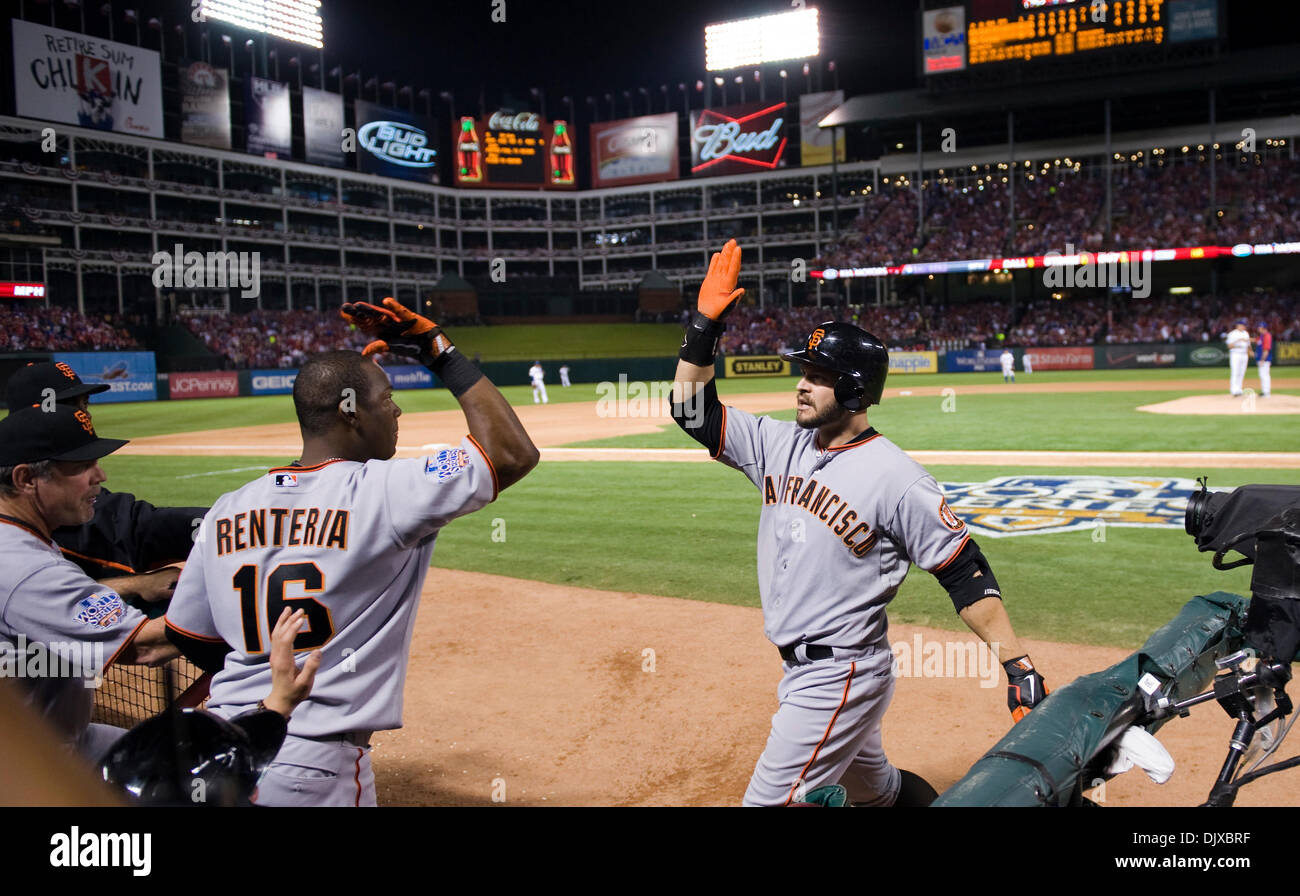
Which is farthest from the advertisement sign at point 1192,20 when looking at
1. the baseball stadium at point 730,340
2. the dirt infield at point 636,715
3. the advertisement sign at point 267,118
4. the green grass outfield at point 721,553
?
the advertisement sign at point 267,118

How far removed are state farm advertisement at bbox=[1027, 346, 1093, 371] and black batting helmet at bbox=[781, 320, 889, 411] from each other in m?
48.3

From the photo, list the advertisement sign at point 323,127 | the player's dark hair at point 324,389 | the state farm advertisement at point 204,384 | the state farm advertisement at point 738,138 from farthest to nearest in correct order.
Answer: the state farm advertisement at point 738,138 → the advertisement sign at point 323,127 → the state farm advertisement at point 204,384 → the player's dark hair at point 324,389

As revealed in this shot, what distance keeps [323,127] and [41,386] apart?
75.4 meters

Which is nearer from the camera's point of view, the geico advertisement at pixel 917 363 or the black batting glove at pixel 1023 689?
the black batting glove at pixel 1023 689

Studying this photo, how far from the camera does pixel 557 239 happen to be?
86.4 meters

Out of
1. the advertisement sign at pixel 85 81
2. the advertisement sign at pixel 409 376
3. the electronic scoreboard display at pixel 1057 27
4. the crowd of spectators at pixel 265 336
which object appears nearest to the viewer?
the electronic scoreboard display at pixel 1057 27

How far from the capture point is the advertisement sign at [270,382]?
48906mm

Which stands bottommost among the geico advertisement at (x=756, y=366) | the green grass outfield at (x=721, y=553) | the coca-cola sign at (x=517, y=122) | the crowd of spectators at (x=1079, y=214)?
the green grass outfield at (x=721, y=553)

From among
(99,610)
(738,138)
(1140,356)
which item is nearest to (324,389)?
(99,610)

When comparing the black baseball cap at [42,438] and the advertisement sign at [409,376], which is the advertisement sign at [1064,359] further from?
the black baseball cap at [42,438]

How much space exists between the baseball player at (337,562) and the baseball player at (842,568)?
1303 mm

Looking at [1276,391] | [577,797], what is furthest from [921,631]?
[1276,391]

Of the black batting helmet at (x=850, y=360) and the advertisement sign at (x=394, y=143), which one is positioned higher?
the advertisement sign at (x=394, y=143)
